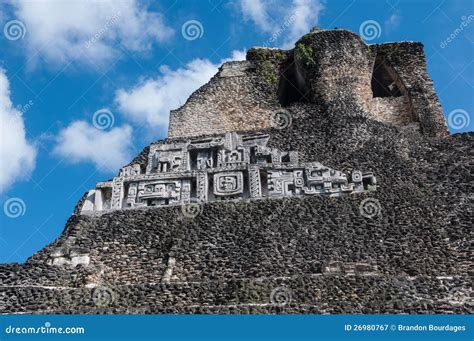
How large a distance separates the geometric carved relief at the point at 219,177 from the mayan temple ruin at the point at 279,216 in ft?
0.10

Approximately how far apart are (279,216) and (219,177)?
1.78 meters

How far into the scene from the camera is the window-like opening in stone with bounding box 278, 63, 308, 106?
50.1 feet

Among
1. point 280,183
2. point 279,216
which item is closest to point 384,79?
point 280,183

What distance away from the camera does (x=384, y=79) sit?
51.3ft

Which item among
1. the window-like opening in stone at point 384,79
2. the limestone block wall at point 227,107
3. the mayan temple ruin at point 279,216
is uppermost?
the window-like opening in stone at point 384,79

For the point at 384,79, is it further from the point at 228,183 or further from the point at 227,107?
the point at 228,183

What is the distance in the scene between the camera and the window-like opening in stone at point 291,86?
50.1 ft

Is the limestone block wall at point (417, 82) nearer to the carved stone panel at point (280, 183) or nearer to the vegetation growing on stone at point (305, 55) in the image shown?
the vegetation growing on stone at point (305, 55)

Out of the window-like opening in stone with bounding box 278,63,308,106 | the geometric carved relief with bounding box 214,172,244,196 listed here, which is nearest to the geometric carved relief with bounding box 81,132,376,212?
the geometric carved relief with bounding box 214,172,244,196

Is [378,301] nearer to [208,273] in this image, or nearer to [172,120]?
[208,273]

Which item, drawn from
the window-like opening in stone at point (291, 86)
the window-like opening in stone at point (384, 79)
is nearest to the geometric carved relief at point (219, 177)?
the window-like opening in stone at point (291, 86)

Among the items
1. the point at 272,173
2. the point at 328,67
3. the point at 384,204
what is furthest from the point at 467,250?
the point at 328,67

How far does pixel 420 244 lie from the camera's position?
876 cm

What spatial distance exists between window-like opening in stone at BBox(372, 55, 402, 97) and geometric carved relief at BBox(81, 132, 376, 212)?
5431 millimetres
